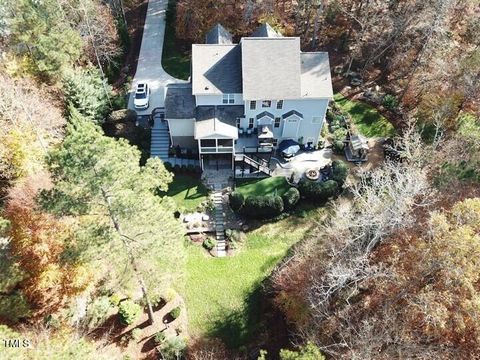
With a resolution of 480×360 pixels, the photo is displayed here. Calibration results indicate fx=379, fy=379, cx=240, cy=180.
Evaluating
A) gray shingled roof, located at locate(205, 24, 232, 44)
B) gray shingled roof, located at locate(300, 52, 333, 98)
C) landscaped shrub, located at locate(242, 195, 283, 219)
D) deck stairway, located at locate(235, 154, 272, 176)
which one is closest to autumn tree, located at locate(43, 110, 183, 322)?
landscaped shrub, located at locate(242, 195, 283, 219)

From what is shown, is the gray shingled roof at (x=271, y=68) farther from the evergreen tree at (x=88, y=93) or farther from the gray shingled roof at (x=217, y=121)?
the evergreen tree at (x=88, y=93)

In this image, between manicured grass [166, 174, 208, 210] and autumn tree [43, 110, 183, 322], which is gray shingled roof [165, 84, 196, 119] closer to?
manicured grass [166, 174, 208, 210]

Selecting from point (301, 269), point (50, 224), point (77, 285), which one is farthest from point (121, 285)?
point (301, 269)

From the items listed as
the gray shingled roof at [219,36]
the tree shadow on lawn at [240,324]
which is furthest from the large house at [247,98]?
the tree shadow on lawn at [240,324]

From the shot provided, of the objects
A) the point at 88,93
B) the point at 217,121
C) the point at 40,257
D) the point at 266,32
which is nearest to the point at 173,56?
the point at 266,32

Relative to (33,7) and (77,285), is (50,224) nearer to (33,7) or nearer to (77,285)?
(77,285)

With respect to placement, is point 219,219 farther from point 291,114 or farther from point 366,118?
point 366,118

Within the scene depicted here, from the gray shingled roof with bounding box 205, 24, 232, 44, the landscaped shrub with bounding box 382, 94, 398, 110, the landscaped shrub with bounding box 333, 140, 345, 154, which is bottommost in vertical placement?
the landscaped shrub with bounding box 333, 140, 345, 154
